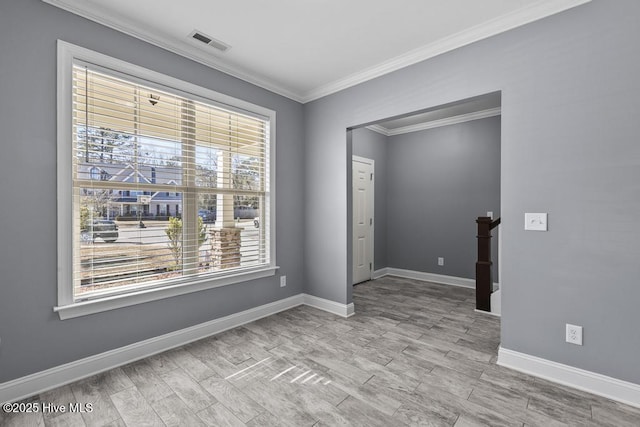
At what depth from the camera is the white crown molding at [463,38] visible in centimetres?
214

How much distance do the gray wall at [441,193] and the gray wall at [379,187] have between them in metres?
0.13

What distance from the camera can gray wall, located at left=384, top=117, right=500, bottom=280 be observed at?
181 inches

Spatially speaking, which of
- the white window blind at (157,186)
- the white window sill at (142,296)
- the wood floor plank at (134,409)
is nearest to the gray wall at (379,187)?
the white window blind at (157,186)

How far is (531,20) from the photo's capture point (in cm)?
222

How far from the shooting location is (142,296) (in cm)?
248

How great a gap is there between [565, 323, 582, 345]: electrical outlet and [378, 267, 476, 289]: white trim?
8.86 ft

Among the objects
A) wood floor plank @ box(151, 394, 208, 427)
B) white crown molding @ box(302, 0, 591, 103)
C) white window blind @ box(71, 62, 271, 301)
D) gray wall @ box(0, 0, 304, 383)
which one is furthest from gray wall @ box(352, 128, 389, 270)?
wood floor plank @ box(151, 394, 208, 427)

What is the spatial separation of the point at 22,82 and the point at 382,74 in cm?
292

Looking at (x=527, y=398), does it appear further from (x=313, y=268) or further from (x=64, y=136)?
(x=64, y=136)

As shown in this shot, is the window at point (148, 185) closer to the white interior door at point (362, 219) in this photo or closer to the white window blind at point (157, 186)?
the white window blind at point (157, 186)

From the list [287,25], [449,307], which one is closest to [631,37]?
[287,25]

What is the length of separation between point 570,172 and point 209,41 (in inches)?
121

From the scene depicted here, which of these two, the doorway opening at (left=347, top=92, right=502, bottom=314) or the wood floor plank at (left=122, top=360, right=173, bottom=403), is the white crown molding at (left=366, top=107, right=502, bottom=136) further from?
the wood floor plank at (left=122, top=360, right=173, bottom=403)

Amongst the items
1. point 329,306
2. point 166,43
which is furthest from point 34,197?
point 329,306
